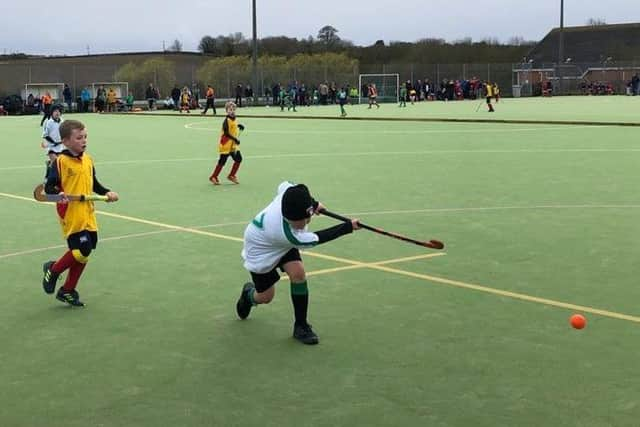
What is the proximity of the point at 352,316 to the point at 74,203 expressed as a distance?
2463 mm

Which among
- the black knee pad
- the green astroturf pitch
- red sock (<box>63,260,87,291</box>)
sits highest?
the black knee pad

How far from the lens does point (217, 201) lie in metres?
13.3

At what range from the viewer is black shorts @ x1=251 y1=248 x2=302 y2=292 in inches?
250

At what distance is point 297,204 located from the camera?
588 cm

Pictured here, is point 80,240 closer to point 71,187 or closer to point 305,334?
point 71,187

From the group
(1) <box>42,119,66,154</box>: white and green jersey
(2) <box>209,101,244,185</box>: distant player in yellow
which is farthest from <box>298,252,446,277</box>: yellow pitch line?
(1) <box>42,119,66,154</box>: white and green jersey

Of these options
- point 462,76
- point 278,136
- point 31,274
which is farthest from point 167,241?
point 462,76

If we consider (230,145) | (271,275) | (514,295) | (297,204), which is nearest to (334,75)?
(230,145)

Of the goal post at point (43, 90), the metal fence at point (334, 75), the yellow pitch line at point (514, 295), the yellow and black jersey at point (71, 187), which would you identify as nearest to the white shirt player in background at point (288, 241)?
the yellow and black jersey at point (71, 187)

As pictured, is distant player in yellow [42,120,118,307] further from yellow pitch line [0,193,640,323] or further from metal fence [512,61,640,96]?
metal fence [512,61,640,96]

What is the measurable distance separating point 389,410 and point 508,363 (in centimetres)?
116

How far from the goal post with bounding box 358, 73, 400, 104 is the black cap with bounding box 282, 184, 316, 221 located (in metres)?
60.1

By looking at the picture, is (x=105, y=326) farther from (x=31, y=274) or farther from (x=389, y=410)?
(x=389, y=410)

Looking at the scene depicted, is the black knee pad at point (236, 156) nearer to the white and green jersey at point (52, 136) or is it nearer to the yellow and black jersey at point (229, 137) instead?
the yellow and black jersey at point (229, 137)
